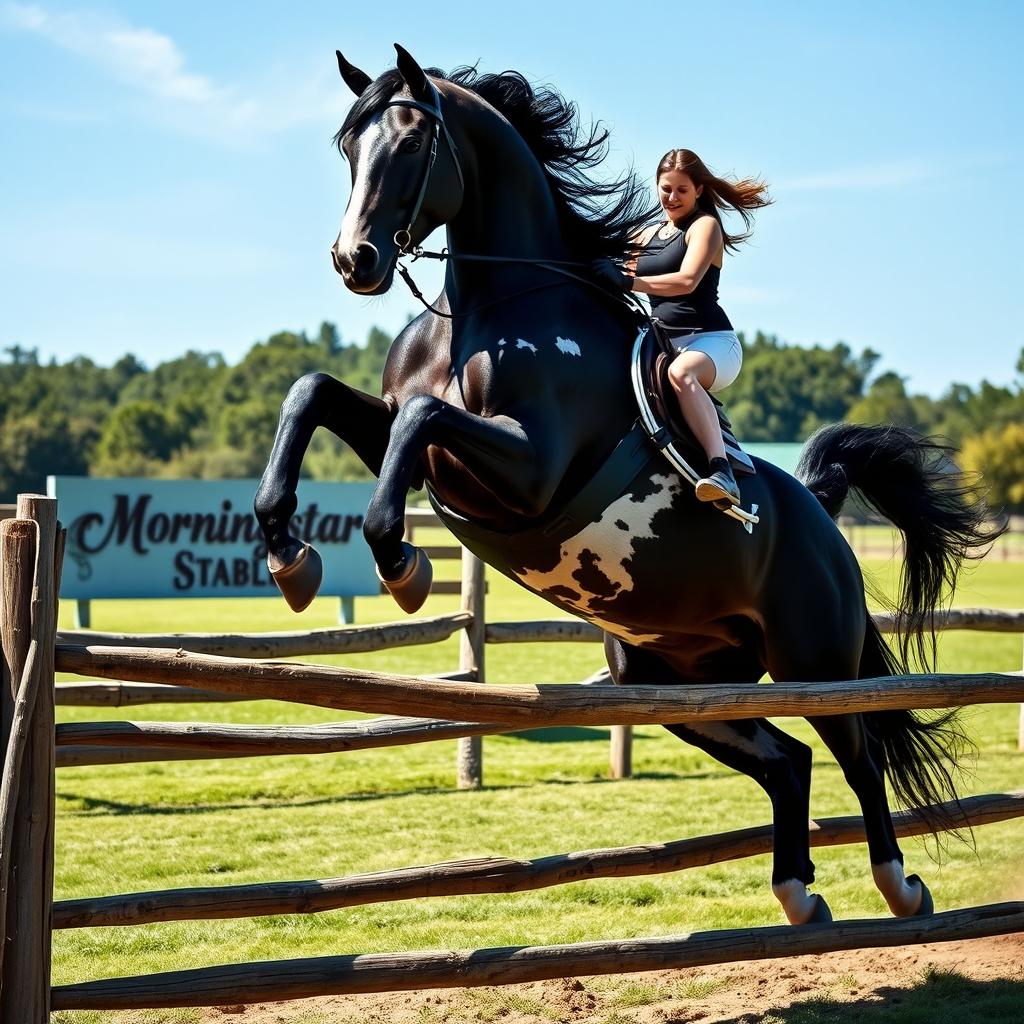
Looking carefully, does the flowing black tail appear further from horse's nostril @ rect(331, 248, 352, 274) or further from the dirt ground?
horse's nostril @ rect(331, 248, 352, 274)

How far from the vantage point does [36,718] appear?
2.99 meters

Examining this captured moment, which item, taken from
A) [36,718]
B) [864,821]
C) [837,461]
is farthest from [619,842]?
[36,718]

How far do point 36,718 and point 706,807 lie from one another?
19.0ft

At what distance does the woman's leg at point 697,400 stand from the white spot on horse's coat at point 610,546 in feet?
0.53

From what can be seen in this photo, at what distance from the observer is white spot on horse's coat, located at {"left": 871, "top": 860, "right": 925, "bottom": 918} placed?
4621 mm

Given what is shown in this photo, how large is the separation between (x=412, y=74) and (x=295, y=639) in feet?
14.7

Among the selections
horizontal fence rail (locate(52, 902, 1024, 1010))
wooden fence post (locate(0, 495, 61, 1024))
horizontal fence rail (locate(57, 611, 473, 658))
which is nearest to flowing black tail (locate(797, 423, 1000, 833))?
horizontal fence rail (locate(52, 902, 1024, 1010))

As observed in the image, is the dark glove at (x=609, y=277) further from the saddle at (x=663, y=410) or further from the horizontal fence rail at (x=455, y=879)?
the horizontal fence rail at (x=455, y=879)

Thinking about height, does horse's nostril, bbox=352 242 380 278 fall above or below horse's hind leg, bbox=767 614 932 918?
above

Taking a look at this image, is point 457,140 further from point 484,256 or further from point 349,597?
point 349,597

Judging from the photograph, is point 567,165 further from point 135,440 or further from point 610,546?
point 135,440

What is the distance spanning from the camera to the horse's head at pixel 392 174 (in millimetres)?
3447

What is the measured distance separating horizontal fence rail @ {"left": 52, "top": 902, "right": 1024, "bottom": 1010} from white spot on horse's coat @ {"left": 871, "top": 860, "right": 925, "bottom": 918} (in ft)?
1.08

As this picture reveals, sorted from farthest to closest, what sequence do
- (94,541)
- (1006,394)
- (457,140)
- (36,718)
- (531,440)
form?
(1006,394) → (94,541) → (457,140) → (531,440) → (36,718)
